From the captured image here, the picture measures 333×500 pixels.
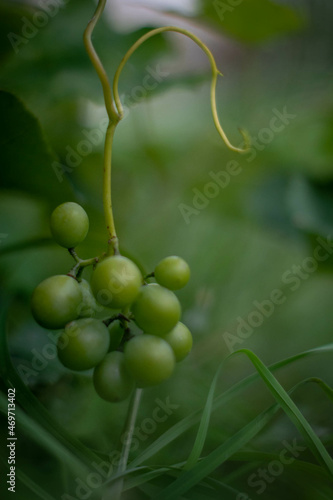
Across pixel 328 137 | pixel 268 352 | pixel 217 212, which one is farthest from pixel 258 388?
pixel 328 137

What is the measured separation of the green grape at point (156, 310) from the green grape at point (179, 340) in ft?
0.03

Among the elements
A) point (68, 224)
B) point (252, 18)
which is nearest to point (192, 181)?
point (252, 18)

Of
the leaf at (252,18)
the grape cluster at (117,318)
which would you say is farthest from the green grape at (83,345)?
the leaf at (252,18)

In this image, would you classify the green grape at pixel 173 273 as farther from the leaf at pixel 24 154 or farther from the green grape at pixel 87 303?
the leaf at pixel 24 154

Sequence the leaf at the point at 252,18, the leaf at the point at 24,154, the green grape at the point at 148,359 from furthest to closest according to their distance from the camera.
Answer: the leaf at the point at 252,18, the leaf at the point at 24,154, the green grape at the point at 148,359

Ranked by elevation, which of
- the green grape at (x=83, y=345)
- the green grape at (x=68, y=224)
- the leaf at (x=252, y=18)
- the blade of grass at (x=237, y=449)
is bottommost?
the blade of grass at (x=237, y=449)

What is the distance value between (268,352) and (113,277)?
366 mm

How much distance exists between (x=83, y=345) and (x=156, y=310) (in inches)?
1.8

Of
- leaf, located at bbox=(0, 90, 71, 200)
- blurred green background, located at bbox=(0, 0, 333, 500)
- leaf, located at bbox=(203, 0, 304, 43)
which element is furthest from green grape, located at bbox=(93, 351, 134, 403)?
leaf, located at bbox=(203, 0, 304, 43)

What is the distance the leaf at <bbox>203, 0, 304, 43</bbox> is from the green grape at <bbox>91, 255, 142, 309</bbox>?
536 mm

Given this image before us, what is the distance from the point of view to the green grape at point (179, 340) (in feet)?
0.95

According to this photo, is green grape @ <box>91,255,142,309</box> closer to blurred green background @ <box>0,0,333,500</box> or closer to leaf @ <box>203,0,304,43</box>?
blurred green background @ <box>0,0,333,500</box>

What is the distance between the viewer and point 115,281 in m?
0.27

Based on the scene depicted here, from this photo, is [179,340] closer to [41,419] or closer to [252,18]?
[41,419]
